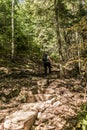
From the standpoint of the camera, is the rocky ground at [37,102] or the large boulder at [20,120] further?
the rocky ground at [37,102]

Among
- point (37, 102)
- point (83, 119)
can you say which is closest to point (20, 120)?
point (37, 102)

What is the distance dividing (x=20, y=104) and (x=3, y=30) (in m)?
14.0

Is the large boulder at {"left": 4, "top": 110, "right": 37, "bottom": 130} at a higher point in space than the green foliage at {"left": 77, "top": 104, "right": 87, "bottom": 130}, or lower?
higher

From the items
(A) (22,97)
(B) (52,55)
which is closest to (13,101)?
(A) (22,97)

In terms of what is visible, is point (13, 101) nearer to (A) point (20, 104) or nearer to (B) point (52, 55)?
(A) point (20, 104)

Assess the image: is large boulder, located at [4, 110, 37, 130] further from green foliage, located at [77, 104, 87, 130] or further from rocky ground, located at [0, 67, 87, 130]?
green foliage, located at [77, 104, 87, 130]

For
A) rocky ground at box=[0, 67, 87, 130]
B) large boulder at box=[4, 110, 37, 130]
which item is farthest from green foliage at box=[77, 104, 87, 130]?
large boulder at box=[4, 110, 37, 130]

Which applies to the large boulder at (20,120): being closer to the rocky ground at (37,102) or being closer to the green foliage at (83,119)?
the rocky ground at (37,102)

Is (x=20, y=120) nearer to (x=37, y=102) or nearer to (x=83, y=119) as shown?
(x=37, y=102)

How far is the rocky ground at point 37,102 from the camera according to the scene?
997 centimetres

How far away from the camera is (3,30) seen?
79.9ft

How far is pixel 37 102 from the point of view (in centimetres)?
1235

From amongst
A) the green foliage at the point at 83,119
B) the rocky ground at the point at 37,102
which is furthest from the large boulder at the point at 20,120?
the green foliage at the point at 83,119

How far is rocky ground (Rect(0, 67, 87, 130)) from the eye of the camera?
32.7 ft
